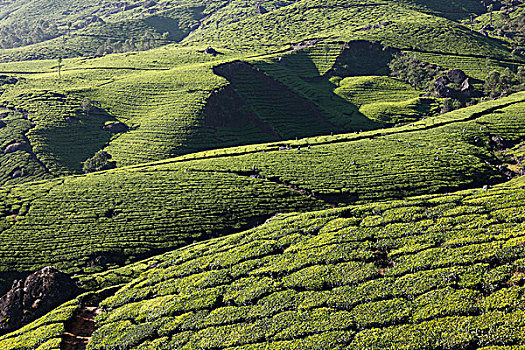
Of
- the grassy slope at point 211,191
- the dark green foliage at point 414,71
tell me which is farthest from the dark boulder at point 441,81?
the grassy slope at point 211,191

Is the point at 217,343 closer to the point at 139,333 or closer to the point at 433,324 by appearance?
the point at 139,333

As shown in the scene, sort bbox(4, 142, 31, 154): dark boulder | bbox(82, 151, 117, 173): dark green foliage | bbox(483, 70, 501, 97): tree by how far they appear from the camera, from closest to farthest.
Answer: bbox(82, 151, 117, 173): dark green foliage < bbox(4, 142, 31, 154): dark boulder < bbox(483, 70, 501, 97): tree

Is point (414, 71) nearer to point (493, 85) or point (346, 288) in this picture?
point (493, 85)

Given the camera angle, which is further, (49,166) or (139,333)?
(49,166)

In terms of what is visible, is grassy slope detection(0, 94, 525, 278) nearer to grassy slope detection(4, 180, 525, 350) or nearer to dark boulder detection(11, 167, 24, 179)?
grassy slope detection(4, 180, 525, 350)

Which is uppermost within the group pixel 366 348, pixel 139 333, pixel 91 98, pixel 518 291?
pixel 91 98

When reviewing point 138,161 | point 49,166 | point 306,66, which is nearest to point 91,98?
point 49,166

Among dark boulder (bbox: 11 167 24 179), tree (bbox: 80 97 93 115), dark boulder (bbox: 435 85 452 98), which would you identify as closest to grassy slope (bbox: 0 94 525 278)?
dark boulder (bbox: 11 167 24 179)
